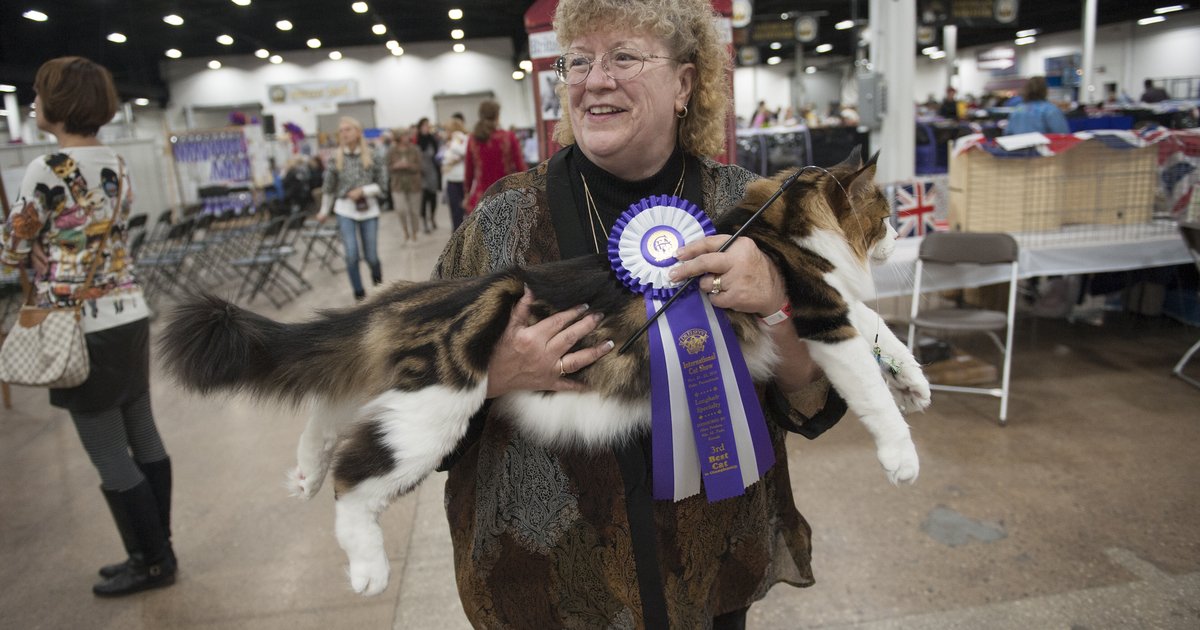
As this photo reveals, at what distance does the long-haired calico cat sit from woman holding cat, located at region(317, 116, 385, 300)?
18.1 ft

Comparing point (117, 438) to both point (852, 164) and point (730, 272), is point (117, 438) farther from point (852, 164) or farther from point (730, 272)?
point (852, 164)

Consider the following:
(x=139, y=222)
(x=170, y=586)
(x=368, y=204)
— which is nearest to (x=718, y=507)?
(x=170, y=586)

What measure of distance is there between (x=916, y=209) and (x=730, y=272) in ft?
13.9

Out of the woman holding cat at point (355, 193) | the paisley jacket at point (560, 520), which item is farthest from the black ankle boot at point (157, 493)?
the woman holding cat at point (355, 193)

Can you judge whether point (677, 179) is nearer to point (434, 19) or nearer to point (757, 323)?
point (757, 323)

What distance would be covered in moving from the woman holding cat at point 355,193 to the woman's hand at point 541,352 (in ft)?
18.7

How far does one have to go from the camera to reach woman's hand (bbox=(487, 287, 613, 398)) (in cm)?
121

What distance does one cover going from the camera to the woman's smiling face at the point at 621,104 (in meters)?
1.22

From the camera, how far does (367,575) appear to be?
124 cm

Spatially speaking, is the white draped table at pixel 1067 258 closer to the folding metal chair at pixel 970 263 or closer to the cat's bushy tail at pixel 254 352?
the folding metal chair at pixel 970 263

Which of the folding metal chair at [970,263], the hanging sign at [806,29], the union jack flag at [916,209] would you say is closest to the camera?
the folding metal chair at [970,263]

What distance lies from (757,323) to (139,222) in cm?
814

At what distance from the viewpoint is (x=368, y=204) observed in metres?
6.73

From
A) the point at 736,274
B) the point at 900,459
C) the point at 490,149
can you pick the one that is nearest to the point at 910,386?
the point at 900,459
